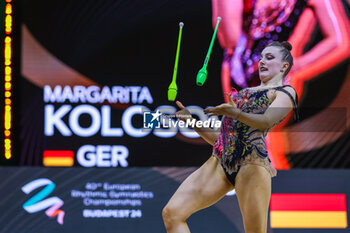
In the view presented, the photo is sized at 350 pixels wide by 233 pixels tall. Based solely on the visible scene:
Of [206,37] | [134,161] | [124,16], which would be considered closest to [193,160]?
[134,161]

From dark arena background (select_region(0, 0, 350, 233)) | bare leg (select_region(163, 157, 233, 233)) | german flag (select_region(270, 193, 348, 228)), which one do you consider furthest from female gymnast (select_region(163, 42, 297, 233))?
german flag (select_region(270, 193, 348, 228))

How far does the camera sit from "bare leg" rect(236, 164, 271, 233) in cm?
321

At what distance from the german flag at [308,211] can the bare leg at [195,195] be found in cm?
203

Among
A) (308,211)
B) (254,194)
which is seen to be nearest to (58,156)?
(308,211)

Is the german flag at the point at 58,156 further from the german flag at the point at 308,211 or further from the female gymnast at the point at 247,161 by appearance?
the female gymnast at the point at 247,161

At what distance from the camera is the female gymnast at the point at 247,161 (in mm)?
3207

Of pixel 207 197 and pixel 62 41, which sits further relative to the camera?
pixel 62 41

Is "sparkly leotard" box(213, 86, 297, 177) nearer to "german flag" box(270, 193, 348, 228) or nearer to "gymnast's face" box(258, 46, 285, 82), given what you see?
"gymnast's face" box(258, 46, 285, 82)

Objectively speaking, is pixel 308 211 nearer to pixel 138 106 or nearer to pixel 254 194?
pixel 138 106

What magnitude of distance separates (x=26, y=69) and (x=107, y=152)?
43.1 inches

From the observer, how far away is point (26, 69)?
5.24 m

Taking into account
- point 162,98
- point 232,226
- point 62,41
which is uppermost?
point 62,41

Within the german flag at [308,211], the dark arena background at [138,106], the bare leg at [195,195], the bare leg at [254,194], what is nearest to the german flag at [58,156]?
the dark arena background at [138,106]

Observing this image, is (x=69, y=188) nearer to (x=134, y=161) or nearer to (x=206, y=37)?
(x=134, y=161)
